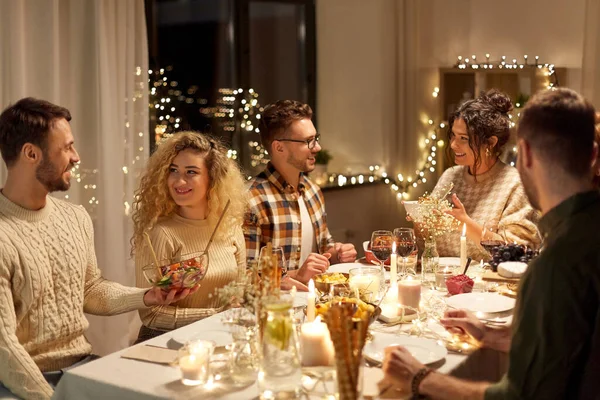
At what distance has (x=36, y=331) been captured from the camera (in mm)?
2406

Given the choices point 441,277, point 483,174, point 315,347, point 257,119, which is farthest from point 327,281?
point 257,119

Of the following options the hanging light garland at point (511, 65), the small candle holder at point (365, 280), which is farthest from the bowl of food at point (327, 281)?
the hanging light garland at point (511, 65)

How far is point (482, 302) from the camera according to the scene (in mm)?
2361

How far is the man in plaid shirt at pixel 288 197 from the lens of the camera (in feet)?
11.0

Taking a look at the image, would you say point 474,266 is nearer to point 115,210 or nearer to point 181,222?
point 181,222

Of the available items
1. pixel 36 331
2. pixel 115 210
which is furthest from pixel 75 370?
pixel 115 210

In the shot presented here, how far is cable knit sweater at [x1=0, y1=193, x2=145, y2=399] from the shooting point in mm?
2266

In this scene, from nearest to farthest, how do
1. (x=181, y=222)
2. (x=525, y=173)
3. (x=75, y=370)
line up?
(x=525, y=173) → (x=75, y=370) → (x=181, y=222)

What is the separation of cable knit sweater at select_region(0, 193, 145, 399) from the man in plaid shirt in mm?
800

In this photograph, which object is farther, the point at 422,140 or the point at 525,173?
the point at 422,140

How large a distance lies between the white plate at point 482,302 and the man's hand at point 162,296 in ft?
Result: 2.80

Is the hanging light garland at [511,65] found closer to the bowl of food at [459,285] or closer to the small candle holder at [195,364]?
the bowl of food at [459,285]

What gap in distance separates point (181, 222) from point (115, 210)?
1038 millimetres

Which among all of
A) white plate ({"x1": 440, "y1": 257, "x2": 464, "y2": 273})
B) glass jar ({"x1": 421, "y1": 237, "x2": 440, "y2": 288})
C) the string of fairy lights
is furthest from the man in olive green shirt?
the string of fairy lights
